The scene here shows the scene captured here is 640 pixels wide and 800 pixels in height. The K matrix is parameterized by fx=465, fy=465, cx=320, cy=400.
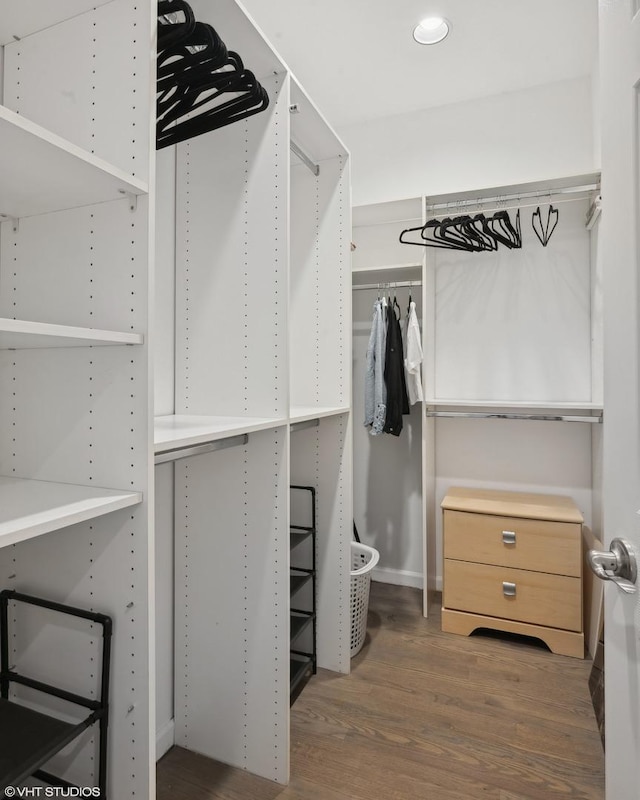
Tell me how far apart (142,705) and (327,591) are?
1.32 meters

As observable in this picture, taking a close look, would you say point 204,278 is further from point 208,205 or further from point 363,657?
point 363,657

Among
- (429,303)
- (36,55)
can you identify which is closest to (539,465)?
(429,303)

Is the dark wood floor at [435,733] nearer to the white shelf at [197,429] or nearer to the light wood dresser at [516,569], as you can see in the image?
the light wood dresser at [516,569]

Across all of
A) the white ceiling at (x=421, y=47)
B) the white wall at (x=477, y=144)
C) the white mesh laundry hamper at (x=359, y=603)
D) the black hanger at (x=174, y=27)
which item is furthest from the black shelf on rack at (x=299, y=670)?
the white ceiling at (x=421, y=47)

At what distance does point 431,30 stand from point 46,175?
2.22 meters

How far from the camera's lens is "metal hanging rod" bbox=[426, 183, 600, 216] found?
7.82 ft

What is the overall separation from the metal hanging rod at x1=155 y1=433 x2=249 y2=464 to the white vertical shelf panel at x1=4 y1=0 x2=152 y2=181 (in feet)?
1.92

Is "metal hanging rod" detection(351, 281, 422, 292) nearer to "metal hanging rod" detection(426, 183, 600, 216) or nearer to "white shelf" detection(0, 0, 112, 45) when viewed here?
"metal hanging rod" detection(426, 183, 600, 216)

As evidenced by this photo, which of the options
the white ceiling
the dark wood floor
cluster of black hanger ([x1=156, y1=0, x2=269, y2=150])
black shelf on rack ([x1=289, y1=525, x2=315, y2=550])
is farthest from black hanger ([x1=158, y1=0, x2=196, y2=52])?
the dark wood floor

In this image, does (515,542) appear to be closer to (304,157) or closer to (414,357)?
(414,357)

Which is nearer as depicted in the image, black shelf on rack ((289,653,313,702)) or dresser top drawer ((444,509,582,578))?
black shelf on rack ((289,653,313,702))

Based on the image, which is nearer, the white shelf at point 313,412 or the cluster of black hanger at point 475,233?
the white shelf at point 313,412

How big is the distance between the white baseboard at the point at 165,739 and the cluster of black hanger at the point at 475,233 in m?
2.38

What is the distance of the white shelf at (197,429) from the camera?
97 centimetres
